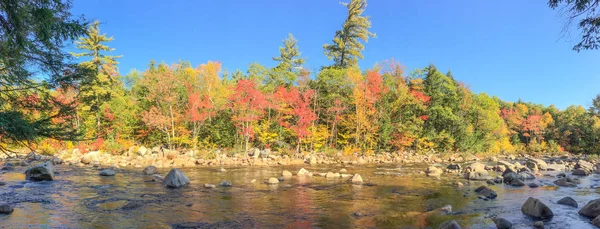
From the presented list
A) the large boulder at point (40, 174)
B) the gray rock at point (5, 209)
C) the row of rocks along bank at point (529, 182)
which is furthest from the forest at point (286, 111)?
the gray rock at point (5, 209)

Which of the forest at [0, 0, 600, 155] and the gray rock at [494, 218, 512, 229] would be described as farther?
the forest at [0, 0, 600, 155]

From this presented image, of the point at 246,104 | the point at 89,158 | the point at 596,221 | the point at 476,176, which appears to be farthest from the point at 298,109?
the point at 596,221

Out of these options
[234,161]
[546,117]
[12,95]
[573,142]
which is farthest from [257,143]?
[546,117]

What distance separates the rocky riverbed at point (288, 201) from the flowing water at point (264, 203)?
24 millimetres

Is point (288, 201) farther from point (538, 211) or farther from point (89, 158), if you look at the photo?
point (89, 158)

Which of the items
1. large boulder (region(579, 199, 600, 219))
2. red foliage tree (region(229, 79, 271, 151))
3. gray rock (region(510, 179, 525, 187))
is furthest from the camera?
red foliage tree (region(229, 79, 271, 151))

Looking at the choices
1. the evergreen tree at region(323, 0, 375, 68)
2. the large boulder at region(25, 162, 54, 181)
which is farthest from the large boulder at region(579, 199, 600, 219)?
the evergreen tree at region(323, 0, 375, 68)

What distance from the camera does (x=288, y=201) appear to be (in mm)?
9961

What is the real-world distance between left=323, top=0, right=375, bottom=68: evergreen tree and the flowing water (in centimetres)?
2578

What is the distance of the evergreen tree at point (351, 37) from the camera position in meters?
38.2

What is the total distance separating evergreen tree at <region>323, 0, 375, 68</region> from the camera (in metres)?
38.2

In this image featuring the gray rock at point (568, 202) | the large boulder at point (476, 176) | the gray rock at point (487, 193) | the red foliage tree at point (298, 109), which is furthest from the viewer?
the red foliage tree at point (298, 109)

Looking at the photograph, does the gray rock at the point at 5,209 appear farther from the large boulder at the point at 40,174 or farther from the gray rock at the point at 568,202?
the gray rock at the point at 568,202

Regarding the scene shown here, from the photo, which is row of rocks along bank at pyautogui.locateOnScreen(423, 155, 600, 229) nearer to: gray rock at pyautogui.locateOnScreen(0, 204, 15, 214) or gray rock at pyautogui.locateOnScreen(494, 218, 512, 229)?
gray rock at pyautogui.locateOnScreen(494, 218, 512, 229)
